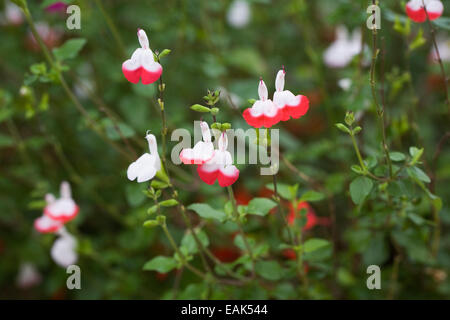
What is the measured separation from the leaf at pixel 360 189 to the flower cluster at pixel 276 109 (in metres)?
0.17

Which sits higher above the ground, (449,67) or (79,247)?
(449,67)

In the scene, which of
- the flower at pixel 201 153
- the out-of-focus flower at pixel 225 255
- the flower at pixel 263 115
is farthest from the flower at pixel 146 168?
the out-of-focus flower at pixel 225 255

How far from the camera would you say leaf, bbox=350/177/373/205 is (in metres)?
0.71

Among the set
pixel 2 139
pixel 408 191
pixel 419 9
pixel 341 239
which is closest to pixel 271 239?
pixel 341 239

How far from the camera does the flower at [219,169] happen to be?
64 cm

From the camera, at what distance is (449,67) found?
1279 millimetres

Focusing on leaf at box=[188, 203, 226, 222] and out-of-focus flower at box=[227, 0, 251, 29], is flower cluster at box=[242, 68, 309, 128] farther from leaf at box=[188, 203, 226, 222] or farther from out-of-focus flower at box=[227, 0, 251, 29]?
out-of-focus flower at box=[227, 0, 251, 29]

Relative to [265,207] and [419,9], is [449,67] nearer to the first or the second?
[419,9]

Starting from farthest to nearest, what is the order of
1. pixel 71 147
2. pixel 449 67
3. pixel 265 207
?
1. pixel 71 147
2. pixel 449 67
3. pixel 265 207

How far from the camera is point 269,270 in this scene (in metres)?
0.86

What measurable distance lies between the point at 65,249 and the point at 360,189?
78 cm

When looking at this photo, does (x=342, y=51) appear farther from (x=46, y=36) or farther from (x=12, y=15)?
(x=12, y=15)

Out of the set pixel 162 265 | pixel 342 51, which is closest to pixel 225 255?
pixel 162 265

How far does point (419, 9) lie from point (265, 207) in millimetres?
451
